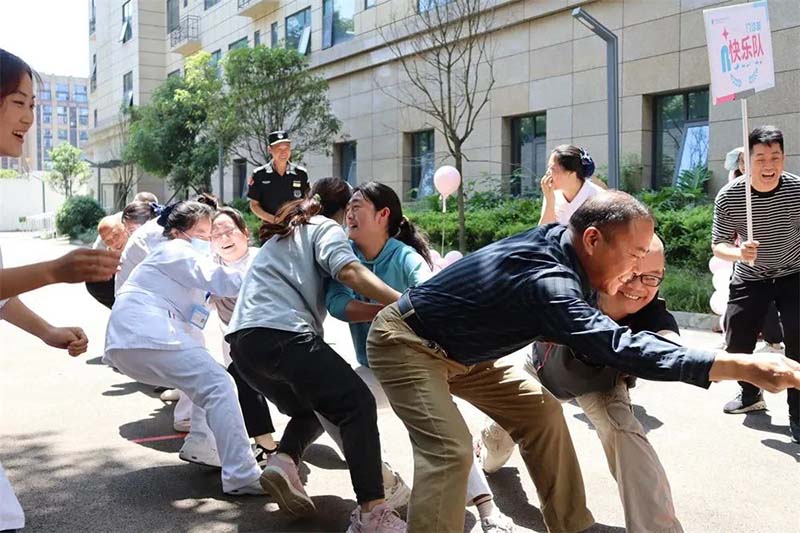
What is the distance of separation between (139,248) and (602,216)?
4199mm

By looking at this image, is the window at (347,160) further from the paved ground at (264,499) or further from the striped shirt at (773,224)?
the striped shirt at (773,224)

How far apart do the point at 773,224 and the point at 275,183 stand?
4.77 metres

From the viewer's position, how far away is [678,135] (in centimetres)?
1452

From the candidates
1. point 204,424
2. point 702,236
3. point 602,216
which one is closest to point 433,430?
point 602,216

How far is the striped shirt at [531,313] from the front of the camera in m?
2.32

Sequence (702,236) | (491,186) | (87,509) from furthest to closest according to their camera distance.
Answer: (491,186) < (702,236) < (87,509)

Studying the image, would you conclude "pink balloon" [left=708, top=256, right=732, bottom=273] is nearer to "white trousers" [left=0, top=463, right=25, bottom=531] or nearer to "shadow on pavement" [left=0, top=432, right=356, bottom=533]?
"shadow on pavement" [left=0, top=432, right=356, bottom=533]

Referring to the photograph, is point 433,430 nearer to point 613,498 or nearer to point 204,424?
point 613,498

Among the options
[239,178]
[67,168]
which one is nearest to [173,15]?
[239,178]

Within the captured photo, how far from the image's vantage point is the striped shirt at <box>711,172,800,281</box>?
16.4 ft

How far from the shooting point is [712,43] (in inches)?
216

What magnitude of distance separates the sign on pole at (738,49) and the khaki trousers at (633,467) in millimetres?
3140

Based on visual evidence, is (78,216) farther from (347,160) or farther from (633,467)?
(633,467)

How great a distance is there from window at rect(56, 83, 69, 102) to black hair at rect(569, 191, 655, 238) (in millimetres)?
96184
